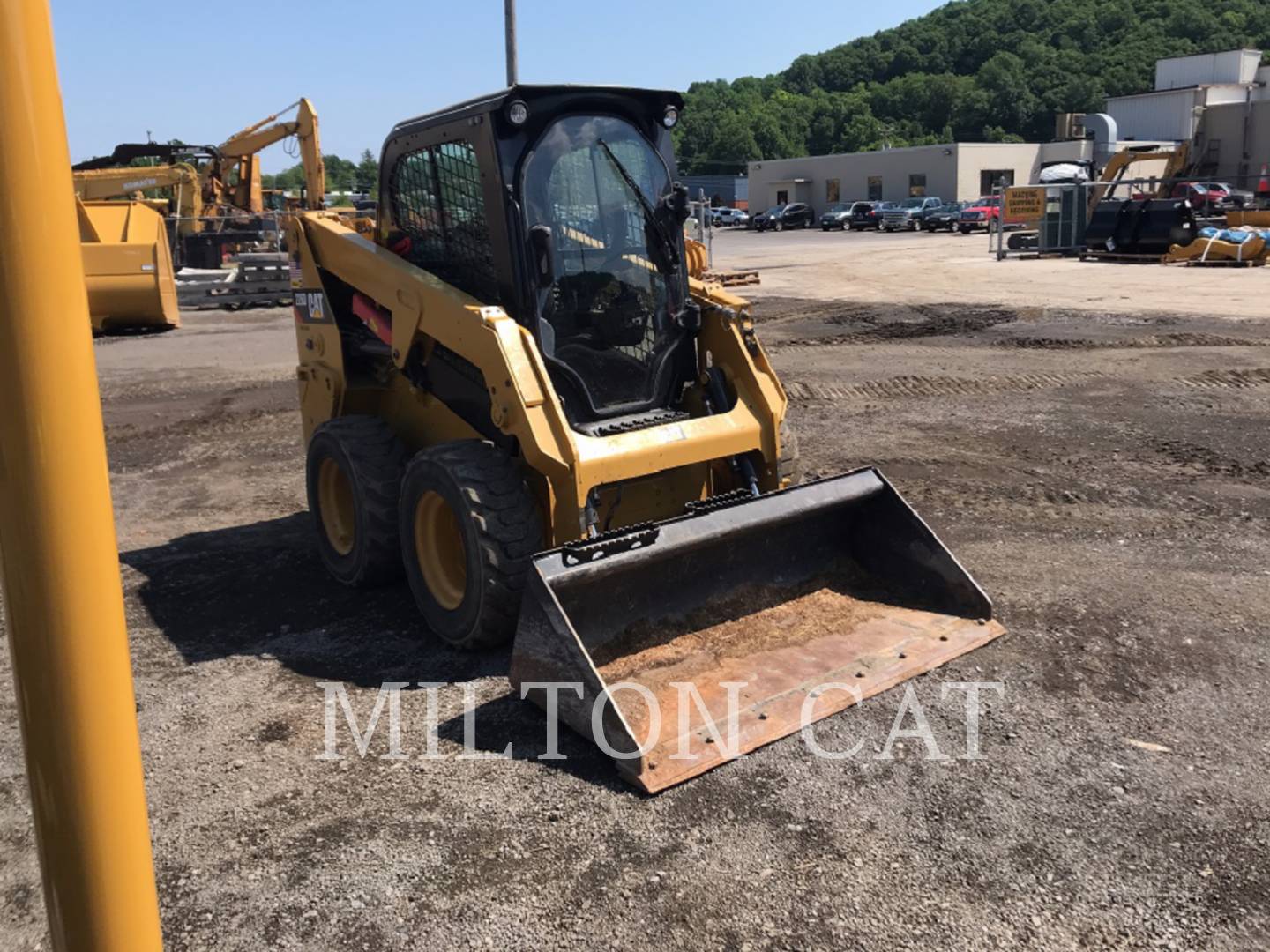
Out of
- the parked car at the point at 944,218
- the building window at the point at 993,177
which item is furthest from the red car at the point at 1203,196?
the building window at the point at 993,177

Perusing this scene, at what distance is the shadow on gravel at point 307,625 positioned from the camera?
14.1 feet

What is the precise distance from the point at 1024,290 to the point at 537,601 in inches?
712

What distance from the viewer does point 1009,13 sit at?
12381cm

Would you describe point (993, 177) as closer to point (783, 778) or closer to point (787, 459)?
point (787, 459)

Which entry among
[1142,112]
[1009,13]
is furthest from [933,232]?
[1009,13]

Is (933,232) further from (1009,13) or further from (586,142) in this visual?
(1009,13)

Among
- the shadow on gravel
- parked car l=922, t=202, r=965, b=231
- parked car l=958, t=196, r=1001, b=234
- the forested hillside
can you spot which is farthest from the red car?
the forested hillside

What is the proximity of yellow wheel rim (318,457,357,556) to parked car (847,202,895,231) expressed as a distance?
155ft

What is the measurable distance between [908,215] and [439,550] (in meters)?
45.7

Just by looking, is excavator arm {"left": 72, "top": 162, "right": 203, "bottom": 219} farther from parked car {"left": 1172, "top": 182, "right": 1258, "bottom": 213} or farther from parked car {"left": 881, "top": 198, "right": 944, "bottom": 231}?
parked car {"left": 881, "top": 198, "right": 944, "bottom": 231}

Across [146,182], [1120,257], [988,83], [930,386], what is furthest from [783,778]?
[988,83]

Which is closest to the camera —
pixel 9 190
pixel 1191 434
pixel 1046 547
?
pixel 9 190

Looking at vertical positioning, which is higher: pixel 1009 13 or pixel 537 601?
pixel 1009 13

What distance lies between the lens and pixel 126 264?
17.0 metres
